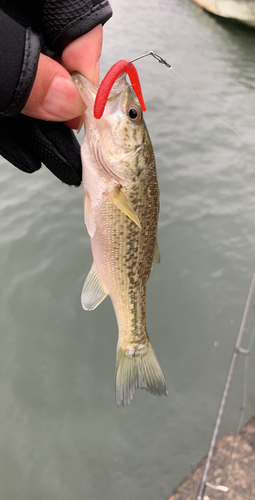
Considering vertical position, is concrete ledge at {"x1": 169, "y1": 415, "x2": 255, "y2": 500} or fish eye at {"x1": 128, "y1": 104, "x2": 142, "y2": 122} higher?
fish eye at {"x1": 128, "y1": 104, "x2": 142, "y2": 122}

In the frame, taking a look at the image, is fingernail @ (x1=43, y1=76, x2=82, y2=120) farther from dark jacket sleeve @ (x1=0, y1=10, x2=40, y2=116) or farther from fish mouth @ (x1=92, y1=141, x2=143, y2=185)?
fish mouth @ (x1=92, y1=141, x2=143, y2=185)

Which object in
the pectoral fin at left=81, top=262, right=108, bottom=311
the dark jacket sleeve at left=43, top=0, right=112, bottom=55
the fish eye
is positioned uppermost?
the dark jacket sleeve at left=43, top=0, right=112, bottom=55

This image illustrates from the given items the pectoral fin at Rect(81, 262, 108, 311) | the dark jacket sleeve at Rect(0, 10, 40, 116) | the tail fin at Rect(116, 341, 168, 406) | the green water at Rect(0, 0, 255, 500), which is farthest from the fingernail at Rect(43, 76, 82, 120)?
the green water at Rect(0, 0, 255, 500)

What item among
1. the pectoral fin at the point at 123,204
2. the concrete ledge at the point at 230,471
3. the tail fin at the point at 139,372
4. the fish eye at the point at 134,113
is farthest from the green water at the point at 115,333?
the fish eye at the point at 134,113

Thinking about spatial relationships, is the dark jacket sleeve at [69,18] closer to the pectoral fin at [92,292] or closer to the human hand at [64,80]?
the human hand at [64,80]

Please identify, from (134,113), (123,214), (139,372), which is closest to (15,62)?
(134,113)

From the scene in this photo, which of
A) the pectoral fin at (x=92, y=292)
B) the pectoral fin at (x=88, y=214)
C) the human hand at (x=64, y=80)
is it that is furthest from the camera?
the pectoral fin at (x=92, y=292)
